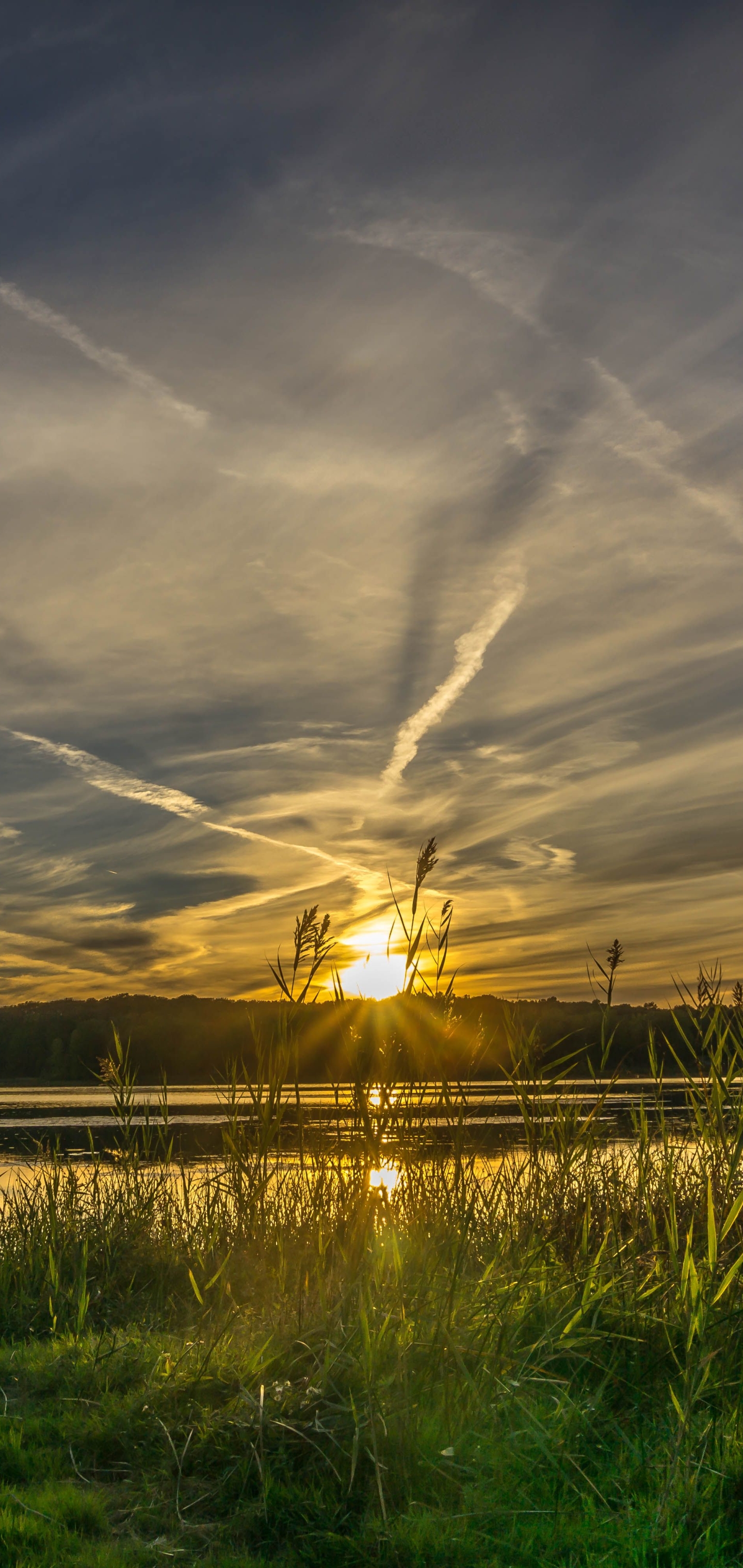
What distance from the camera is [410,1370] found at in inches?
157

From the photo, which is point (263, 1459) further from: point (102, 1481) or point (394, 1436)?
point (102, 1481)

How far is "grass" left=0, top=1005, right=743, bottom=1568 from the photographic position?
3297 millimetres

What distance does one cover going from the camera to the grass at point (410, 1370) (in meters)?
3.30

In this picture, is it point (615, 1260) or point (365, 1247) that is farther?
point (615, 1260)

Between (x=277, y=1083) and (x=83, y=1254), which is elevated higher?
(x=277, y=1083)

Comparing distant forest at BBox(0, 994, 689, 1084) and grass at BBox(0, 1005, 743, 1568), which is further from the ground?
distant forest at BBox(0, 994, 689, 1084)

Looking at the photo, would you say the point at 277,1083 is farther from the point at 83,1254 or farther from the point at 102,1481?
the point at 83,1254

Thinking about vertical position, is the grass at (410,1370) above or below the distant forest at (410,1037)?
below

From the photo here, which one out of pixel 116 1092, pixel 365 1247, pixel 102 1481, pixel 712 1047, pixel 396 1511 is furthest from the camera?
pixel 116 1092

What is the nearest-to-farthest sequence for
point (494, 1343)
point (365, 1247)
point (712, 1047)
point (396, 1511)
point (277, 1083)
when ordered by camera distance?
point (396, 1511)
point (494, 1343)
point (365, 1247)
point (277, 1083)
point (712, 1047)

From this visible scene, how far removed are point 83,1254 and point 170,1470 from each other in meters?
2.63

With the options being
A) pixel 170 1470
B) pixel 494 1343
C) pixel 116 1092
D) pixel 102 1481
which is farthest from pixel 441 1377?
pixel 116 1092

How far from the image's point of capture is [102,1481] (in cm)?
387

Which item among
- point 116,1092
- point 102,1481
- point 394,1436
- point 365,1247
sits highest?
point 116,1092
